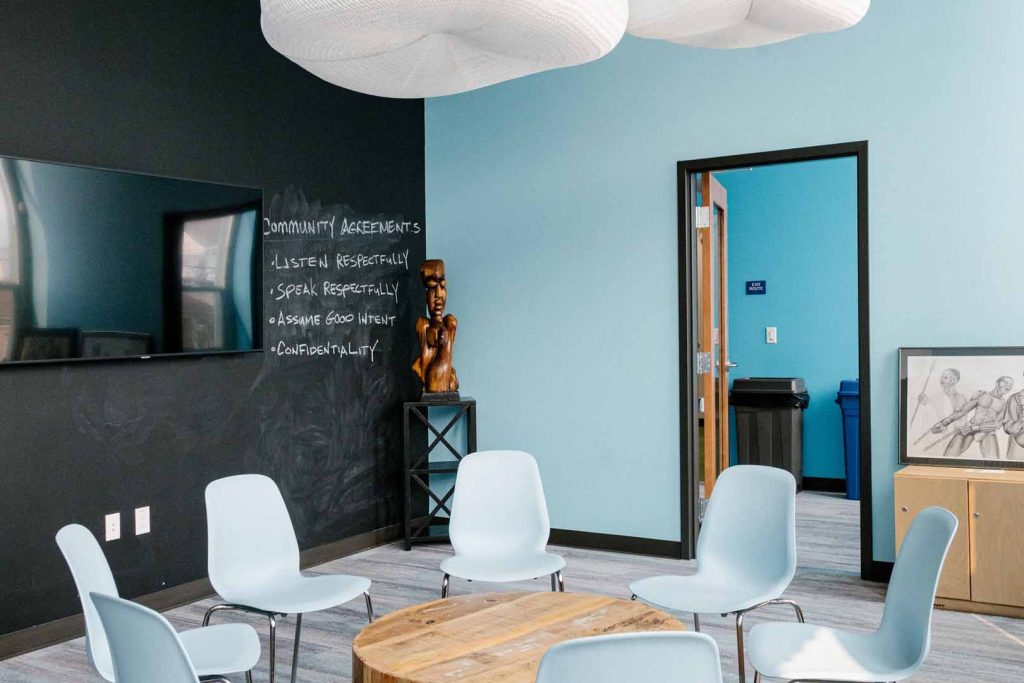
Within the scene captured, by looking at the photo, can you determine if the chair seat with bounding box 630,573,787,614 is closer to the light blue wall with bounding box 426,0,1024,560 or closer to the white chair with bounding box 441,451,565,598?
the white chair with bounding box 441,451,565,598

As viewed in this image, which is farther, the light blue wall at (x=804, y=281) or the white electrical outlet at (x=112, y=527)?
the light blue wall at (x=804, y=281)

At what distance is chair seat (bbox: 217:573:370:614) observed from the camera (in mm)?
2848

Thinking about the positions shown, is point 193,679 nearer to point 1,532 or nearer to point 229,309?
point 1,532

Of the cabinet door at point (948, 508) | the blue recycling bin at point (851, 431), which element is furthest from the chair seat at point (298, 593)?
the blue recycling bin at point (851, 431)

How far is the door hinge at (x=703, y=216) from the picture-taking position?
5.21 metres

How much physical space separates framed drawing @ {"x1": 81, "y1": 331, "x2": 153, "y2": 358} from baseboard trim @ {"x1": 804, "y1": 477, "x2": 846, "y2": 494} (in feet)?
17.3

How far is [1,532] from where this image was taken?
3.49m

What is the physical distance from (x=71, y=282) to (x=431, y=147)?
277 cm

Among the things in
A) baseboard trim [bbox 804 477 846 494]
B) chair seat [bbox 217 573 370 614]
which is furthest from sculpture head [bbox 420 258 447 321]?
baseboard trim [bbox 804 477 846 494]

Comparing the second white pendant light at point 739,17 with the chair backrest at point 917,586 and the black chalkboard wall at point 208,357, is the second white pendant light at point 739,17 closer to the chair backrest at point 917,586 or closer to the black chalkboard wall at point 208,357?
the chair backrest at point 917,586

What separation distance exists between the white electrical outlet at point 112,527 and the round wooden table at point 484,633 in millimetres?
2004

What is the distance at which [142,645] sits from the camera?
5.90 ft

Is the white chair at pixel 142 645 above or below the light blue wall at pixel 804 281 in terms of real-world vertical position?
below

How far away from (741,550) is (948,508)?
147cm
